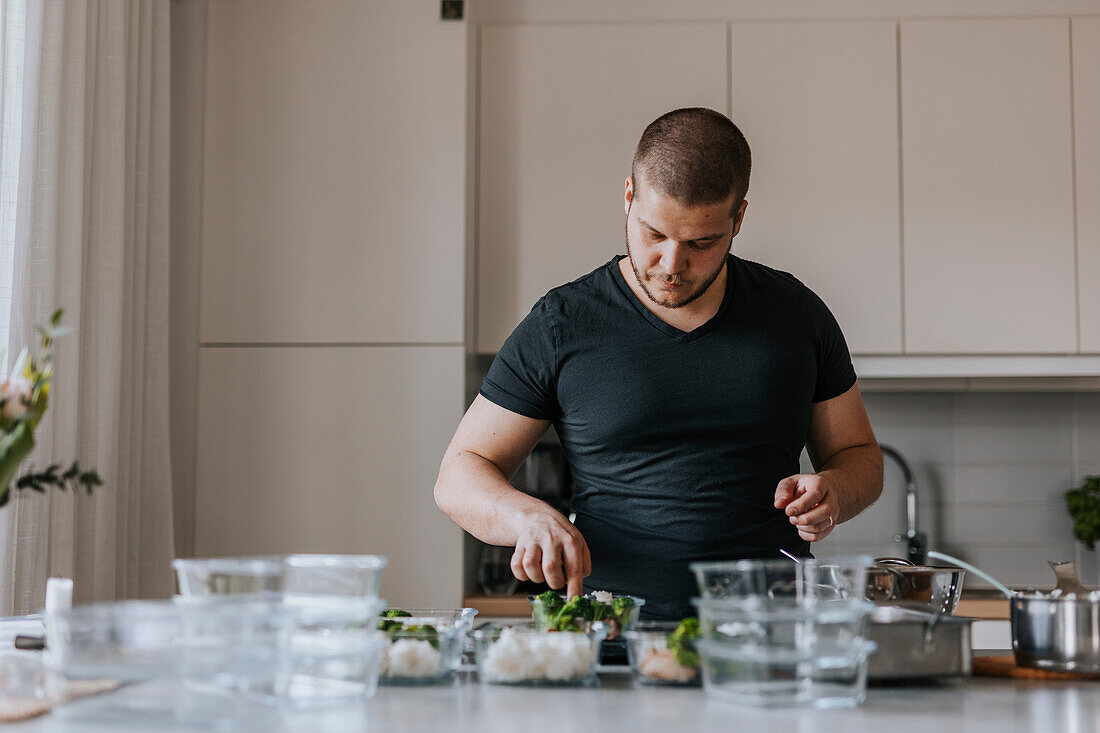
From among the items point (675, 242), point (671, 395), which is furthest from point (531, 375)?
point (675, 242)

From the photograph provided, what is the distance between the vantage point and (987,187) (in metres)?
A: 2.66

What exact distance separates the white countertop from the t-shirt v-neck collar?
0.66 m

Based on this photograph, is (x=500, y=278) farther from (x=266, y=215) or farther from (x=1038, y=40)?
(x=1038, y=40)

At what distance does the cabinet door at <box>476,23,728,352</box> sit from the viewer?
2688 mm

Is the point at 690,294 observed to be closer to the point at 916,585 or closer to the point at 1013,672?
the point at 916,585

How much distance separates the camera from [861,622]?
1.02m

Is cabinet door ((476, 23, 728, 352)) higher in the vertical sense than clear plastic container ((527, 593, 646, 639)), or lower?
higher

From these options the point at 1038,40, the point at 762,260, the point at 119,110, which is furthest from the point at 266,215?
the point at 1038,40

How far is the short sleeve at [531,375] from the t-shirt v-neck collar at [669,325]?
13 cm

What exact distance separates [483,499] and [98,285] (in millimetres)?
1096

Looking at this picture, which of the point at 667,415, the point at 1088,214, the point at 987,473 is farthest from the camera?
the point at 987,473

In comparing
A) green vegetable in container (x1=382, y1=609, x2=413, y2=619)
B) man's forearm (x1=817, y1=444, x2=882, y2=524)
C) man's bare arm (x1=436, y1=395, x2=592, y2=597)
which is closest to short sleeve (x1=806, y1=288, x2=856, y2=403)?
man's forearm (x1=817, y1=444, x2=882, y2=524)

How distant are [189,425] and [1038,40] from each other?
237 centimetres

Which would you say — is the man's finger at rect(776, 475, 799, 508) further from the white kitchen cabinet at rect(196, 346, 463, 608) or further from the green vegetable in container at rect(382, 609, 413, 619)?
the white kitchen cabinet at rect(196, 346, 463, 608)
